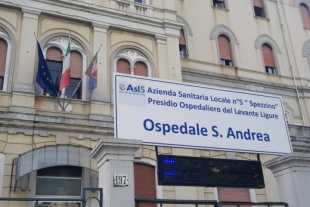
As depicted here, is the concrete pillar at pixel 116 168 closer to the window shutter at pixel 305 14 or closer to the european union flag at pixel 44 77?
the european union flag at pixel 44 77

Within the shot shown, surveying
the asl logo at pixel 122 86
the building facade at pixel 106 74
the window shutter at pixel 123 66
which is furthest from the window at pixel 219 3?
the asl logo at pixel 122 86

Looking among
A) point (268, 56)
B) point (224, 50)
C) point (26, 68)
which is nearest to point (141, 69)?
point (26, 68)

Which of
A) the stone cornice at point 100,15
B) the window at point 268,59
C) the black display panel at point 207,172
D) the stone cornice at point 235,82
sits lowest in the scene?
the black display panel at point 207,172

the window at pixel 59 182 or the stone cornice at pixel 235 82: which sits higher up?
the stone cornice at pixel 235 82

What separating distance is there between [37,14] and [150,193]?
6967 millimetres

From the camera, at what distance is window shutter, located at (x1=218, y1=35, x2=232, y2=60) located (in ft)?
57.3

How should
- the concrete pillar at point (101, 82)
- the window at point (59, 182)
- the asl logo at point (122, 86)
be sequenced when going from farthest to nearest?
the concrete pillar at point (101, 82), the window at point (59, 182), the asl logo at point (122, 86)

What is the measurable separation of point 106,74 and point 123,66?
98 centimetres

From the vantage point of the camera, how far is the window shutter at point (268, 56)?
1853 centimetres

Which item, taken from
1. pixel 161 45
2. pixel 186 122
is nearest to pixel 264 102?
pixel 186 122

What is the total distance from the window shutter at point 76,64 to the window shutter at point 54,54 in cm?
40

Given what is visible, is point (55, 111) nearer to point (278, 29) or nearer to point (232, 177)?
point (232, 177)

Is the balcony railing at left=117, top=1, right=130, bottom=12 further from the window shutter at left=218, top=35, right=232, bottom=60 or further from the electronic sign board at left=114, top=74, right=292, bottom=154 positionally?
the electronic sign board at left=114, top=74, right=292, bottom=154

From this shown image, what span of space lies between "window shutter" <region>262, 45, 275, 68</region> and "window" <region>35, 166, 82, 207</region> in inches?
453
